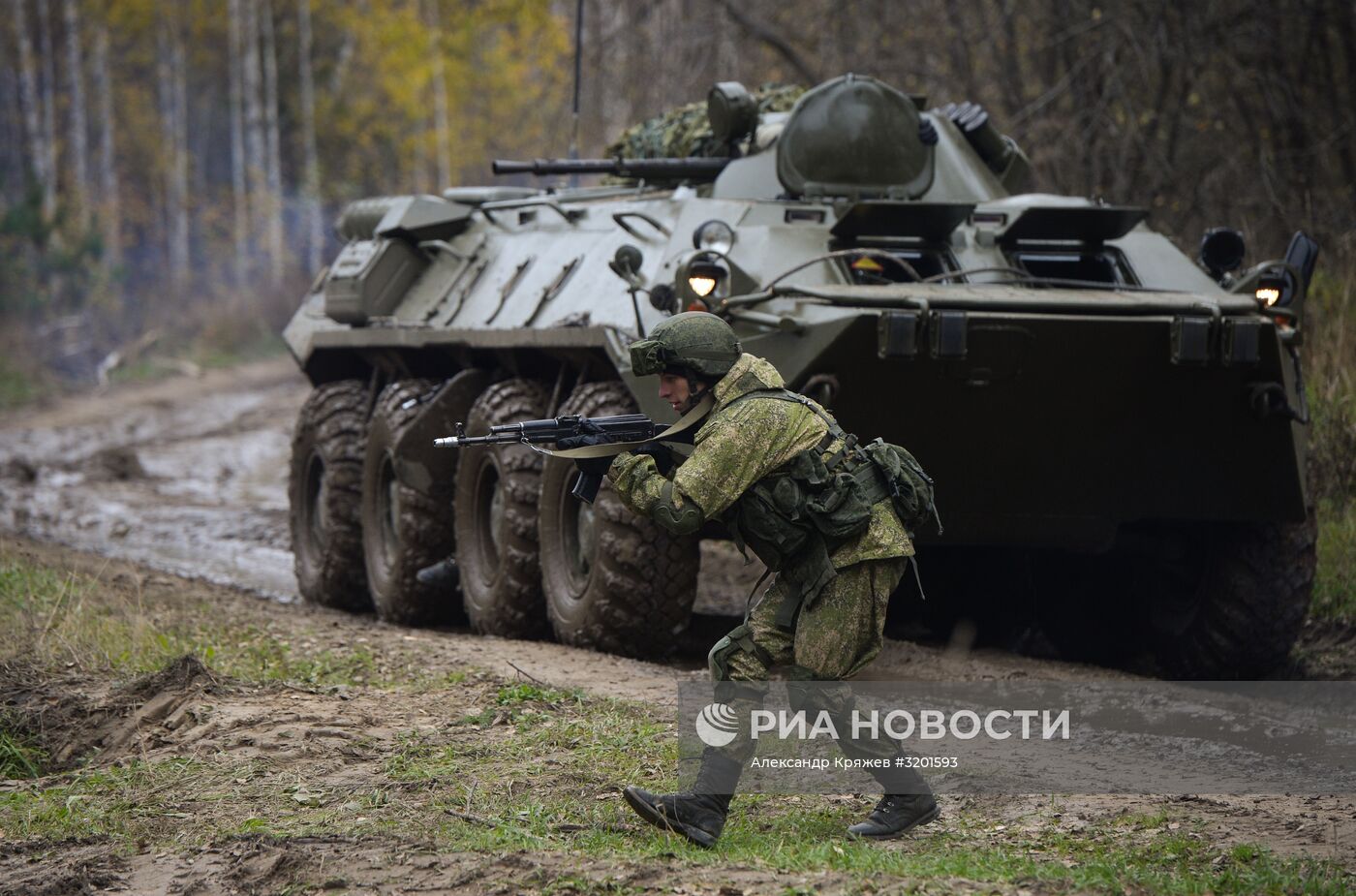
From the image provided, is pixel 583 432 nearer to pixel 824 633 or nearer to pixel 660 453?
→ pixel 660 453

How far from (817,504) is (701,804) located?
2.53 ft

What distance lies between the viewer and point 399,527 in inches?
363

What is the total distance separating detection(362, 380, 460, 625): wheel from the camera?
912cm

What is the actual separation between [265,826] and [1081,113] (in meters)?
9.13

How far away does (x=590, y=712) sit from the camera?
6039 mm

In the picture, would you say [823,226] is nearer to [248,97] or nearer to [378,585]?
[378,585]

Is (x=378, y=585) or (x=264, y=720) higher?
(x=264, y=720)

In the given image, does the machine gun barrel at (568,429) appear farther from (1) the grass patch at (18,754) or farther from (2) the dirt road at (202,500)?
(1) the grass patch at (18,754)

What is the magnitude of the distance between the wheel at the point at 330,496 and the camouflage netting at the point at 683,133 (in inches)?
80.8

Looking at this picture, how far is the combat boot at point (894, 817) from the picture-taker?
4.57 m

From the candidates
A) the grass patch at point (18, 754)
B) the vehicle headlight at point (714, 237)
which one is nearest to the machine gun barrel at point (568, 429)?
the grass patch at point (18, 754)

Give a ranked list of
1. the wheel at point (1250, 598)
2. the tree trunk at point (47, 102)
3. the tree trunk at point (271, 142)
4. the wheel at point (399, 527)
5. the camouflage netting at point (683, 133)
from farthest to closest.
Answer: the tree trunk at point (271, 142), the tree trunk at point (47, 102), the wheel at point (399, 527), the camouflage netting at point (683, 133), the wheel at point (1250, 598)

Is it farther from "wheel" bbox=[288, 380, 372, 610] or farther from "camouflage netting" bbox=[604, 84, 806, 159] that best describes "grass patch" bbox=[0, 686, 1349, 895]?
"wheel" bbox=[288, 380, 372, 610]

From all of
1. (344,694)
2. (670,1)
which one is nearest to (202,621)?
(344,694)
